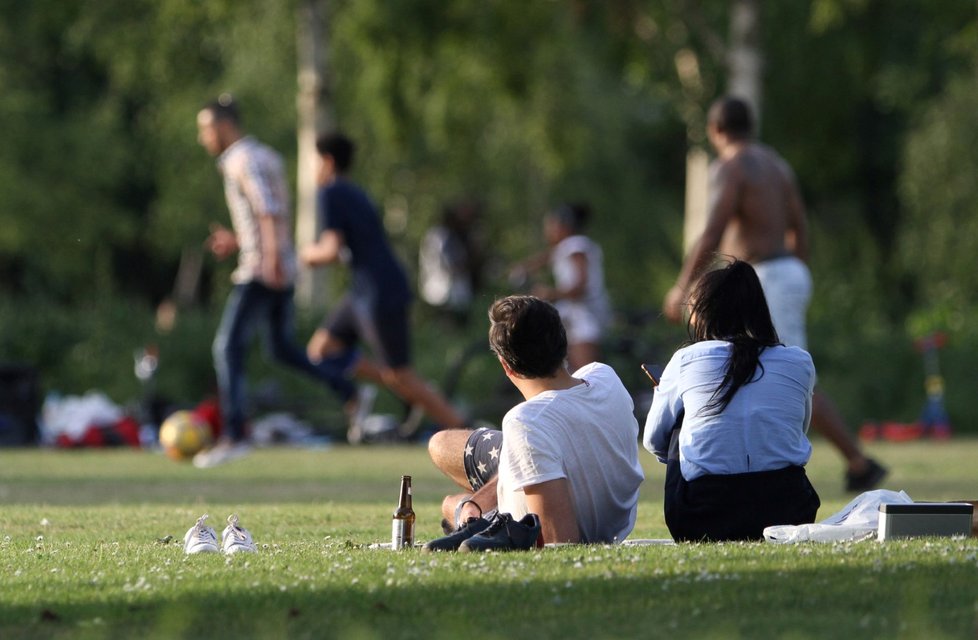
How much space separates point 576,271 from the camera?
17.8 metres

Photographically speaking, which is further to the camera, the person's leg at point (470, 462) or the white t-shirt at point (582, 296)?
the white t-shirt at point (582, 296)

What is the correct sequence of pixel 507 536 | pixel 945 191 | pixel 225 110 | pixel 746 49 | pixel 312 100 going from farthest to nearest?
pixel 945 191, pixel 746 49, pixel 312 100, pixel 225 110, pixel 507 536

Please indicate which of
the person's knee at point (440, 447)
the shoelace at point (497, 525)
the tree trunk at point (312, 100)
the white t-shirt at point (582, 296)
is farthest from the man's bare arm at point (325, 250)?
Answer: the tree trunk at point (312, 100)

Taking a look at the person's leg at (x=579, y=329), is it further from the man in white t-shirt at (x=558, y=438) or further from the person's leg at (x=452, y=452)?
the man in white t-shirt at (x=558, y=438)

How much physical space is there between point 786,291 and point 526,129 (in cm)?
1886

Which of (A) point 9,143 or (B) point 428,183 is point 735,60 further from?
(A) point 9,143

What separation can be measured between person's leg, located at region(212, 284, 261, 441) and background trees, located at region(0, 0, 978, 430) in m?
6.77

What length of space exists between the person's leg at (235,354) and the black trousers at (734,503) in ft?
24.0

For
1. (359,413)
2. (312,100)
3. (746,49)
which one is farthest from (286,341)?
(746,49)

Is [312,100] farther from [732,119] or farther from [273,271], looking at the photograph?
[732,119]

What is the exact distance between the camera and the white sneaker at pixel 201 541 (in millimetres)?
6652

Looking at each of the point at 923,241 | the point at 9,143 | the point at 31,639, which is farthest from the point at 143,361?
the point at 9,143

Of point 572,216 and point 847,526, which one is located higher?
point 572,216

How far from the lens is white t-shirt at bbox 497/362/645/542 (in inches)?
255
